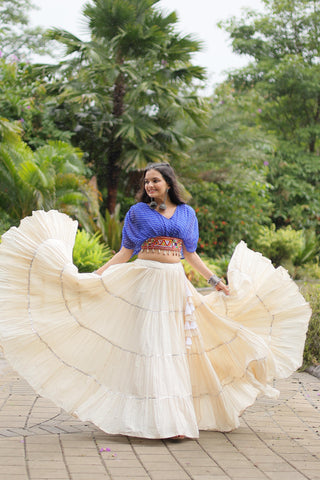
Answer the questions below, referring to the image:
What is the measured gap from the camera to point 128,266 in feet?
14.0

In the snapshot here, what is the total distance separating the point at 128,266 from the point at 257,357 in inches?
43.7

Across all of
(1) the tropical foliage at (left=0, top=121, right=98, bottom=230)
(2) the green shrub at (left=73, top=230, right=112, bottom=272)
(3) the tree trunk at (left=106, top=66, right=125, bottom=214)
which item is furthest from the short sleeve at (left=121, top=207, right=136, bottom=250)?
(3) the tree trunk at (left=106, top=66, right=125, bottom=214)

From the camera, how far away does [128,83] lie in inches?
579

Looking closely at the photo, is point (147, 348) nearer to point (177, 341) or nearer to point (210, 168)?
point (177, 341)

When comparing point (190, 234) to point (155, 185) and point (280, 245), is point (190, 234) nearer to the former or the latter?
point (155, 185)

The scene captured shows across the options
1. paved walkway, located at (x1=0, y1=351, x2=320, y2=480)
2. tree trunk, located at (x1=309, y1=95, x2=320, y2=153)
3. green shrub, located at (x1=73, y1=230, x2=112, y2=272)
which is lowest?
paved walkway, located at (x1=0, y1=351, x2=320, y2=480)

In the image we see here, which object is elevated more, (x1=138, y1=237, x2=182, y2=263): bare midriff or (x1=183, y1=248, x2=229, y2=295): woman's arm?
(x1=138, y1=237, x2=182, y2=263): bare midriff

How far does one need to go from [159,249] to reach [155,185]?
465 mm

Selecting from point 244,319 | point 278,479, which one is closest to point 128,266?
point 244,319

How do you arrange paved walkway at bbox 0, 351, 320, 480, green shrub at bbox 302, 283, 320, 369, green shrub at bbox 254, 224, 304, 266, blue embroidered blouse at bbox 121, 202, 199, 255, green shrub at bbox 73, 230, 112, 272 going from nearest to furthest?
paved walkway at bbox 0, 351, 320, 480
blue embroidered blouse at bbox 121, 202, 199, 255
green shrub at bbox 302, 283, 320, 369
green shrub at bbox 73, 230, 112, 272
green shrub at bbox 254, 224, 304, 266

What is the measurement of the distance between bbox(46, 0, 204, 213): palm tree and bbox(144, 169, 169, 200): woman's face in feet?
30.2

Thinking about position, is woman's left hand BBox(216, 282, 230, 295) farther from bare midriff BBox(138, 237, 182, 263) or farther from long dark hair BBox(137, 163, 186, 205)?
long dark hair BBox(137, 163, 186, 205)

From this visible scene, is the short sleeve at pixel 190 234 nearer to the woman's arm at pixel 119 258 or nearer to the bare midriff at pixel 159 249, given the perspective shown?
the bare midriff at pixel 159 249

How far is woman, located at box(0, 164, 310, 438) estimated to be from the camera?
395cm
